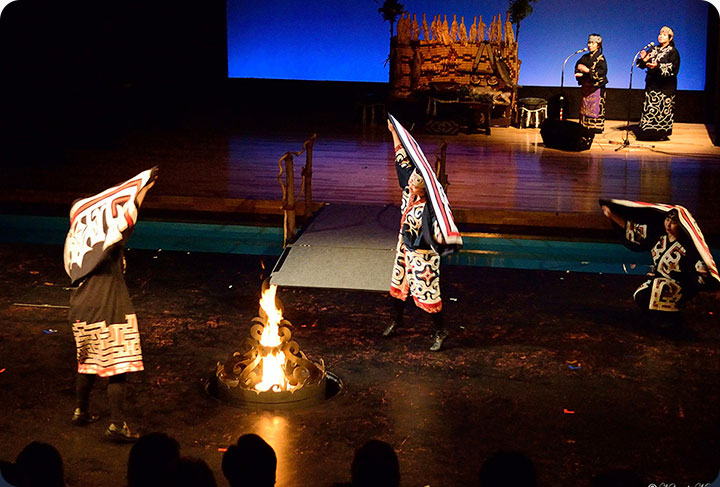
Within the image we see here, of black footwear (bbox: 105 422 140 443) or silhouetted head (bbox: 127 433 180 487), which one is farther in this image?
black footwear (bbox: 105 422 140 443)

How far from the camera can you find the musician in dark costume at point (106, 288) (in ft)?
17.2

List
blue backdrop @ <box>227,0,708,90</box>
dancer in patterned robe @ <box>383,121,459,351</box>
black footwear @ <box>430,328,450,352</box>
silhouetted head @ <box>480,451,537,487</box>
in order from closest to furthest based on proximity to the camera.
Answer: silhouetted head @ <box>480,451,537,487</box>, dancer in patterned robe @ <box>383,121,459,351</box>, black footwear @ <box>430,328,450,352</box>, blue backdrop @ <box>227,0,708,90</box>

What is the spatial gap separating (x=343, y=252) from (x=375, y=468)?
18.6 feet

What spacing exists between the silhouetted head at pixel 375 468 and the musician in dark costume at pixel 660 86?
501 inches

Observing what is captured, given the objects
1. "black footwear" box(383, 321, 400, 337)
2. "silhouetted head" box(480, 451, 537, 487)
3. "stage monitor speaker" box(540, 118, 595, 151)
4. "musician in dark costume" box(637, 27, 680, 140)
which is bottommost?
"black footwear" box(383, 321, 400, 337)

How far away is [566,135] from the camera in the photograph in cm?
1458

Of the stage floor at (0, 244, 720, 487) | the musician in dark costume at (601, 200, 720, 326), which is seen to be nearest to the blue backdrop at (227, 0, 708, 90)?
the stage floor at (0, 244, 720, 487)

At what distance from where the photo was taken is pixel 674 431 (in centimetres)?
584

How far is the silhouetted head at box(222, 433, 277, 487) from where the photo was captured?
331 cm

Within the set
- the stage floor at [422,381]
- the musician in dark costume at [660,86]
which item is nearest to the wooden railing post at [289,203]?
the stage floor at [422,381]

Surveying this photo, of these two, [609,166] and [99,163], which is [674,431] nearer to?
[609,166]

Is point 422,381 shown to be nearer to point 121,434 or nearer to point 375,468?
point 121,434

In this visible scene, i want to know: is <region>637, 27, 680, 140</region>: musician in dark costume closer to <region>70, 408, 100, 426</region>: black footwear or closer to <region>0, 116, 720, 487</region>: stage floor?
<region>0, 116, 720, 487</region>: stage floor

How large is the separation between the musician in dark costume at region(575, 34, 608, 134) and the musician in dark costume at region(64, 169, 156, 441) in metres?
10.9
